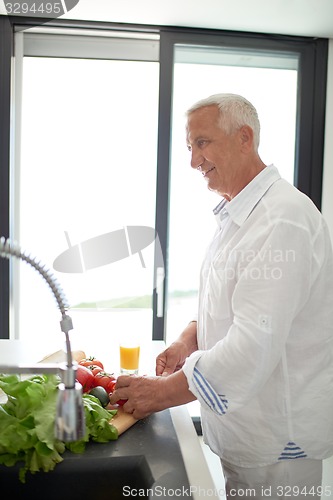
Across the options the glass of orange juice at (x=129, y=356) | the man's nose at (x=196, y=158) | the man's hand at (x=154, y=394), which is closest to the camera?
the man's hand at (x=154, y=394)

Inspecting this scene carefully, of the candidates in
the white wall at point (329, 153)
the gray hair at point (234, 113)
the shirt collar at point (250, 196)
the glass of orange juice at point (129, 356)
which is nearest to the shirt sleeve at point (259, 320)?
the shirt collar at point (250, 196)

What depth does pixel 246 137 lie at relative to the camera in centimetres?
134

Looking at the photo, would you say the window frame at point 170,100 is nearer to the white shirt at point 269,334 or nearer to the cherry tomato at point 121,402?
the white shirt at point 269,334

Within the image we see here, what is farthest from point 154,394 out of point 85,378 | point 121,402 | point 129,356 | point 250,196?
point 250,196

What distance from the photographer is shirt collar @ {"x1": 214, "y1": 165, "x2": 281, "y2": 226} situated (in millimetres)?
1249

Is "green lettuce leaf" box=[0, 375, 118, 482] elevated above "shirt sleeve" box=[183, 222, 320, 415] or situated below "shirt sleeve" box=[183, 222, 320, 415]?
below

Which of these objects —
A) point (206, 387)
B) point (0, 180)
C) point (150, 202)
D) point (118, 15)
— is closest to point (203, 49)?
point (118, 15)

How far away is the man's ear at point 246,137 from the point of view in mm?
1341

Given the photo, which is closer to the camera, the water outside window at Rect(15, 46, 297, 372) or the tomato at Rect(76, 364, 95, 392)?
the tomato at Rect(76, 364, 95, 392)

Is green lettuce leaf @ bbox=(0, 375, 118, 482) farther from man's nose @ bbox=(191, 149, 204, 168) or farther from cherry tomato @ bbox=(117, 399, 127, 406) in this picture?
man's nose @ bbox=(191, 149, 204, 168)

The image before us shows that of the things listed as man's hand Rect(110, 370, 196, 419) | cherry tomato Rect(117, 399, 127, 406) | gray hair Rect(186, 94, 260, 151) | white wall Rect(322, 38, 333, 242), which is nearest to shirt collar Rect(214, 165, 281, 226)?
gray hair Rect(186, 94, 260, 151)

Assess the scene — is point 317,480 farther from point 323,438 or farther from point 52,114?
point 52,114

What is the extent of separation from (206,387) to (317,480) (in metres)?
0.43

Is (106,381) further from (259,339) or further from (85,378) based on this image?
(259,339)
